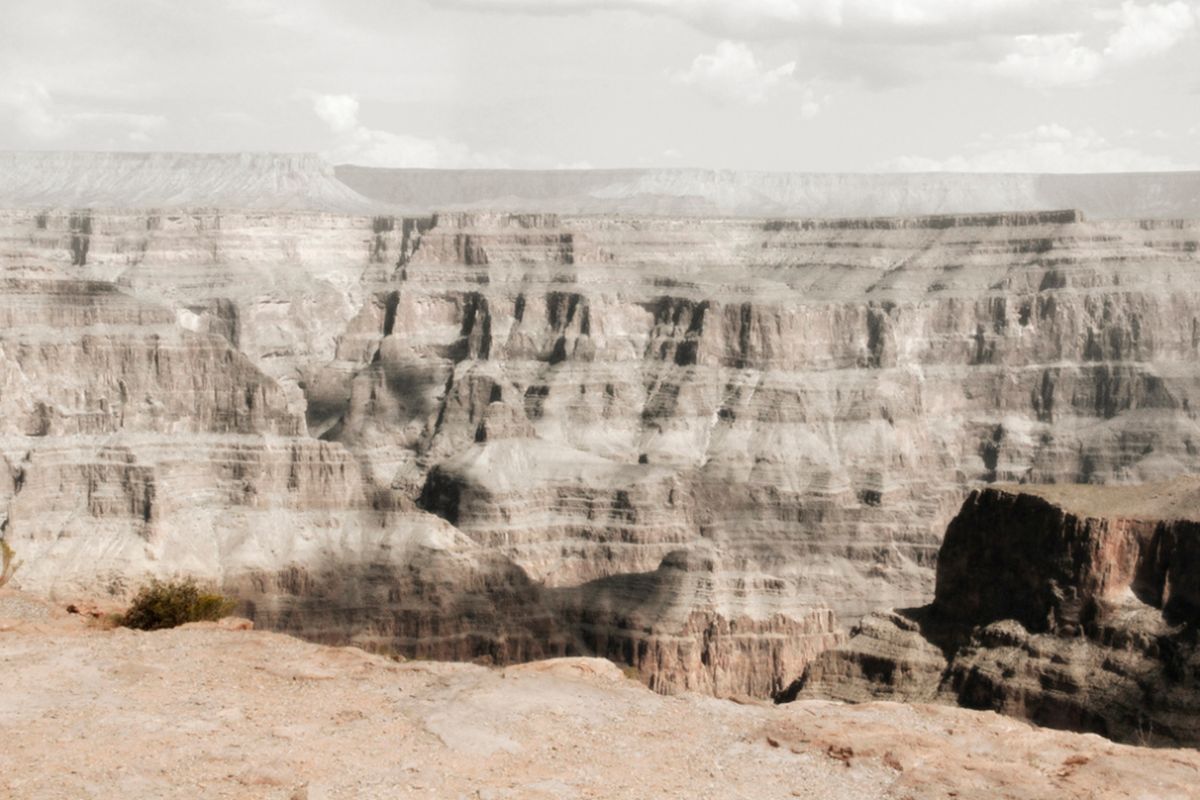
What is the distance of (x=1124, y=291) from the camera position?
141 m

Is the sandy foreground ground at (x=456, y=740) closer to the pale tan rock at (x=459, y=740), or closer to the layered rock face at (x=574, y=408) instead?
the pale tan rock at (x=459, y=740)

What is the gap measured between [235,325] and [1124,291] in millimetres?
72913

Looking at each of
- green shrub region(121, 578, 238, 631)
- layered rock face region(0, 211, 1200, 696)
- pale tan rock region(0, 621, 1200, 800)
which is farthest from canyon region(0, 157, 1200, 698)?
pale tan rock region(0, 621, 1200, 800)

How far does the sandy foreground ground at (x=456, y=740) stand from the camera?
28266 mm

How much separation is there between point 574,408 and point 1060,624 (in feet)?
254

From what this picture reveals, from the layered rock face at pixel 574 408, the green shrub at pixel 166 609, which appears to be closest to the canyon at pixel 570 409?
the layered rock face at pixel 574 408

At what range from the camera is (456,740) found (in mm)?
30266

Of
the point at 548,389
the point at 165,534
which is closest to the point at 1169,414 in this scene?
the point at 548,389

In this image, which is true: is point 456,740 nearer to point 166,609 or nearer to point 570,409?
point 166,609

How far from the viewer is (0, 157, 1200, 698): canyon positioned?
8962 cm

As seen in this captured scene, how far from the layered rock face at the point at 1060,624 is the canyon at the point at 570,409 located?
9.64 feet

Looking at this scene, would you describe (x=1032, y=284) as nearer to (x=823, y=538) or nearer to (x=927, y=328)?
(x=927, y=328)

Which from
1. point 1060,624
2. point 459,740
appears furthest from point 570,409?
point 459,740

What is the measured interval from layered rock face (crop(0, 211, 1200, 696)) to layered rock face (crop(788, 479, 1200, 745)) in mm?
30267
